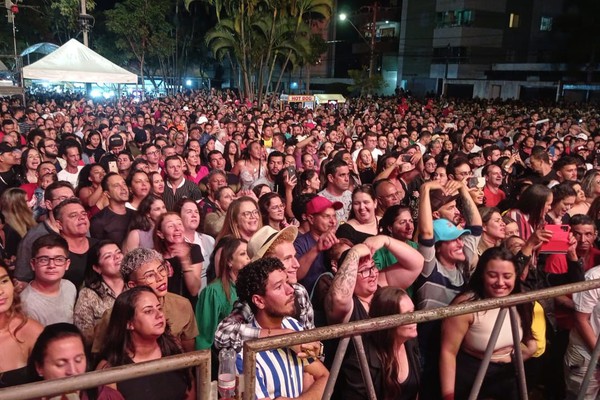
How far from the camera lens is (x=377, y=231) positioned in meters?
5.08

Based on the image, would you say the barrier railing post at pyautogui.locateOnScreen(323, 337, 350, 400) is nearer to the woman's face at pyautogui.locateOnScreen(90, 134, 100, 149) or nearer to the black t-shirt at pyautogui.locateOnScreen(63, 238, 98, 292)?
the black t-shirt at pyautogui.locateOnScreen(63, 238, 98, 292)

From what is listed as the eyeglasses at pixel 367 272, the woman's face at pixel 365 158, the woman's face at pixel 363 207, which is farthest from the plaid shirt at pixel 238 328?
the woman's face at pixel 365 158

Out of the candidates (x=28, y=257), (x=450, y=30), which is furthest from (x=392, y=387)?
(x=450, y=30)

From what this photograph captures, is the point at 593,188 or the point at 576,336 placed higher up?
the point at 593,188

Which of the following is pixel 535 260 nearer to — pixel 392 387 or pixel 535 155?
pixel 392 387

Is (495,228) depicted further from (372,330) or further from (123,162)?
(123,162)

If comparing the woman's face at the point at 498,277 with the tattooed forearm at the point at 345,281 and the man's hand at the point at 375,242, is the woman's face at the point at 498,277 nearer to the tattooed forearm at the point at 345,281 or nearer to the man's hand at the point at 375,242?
the man's hand at the point at 375,242

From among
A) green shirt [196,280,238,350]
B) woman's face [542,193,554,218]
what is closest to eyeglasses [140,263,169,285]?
green shirt [196,280,238,350]

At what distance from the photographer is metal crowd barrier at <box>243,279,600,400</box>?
1.90m

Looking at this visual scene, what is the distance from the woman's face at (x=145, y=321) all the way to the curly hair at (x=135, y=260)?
57cm

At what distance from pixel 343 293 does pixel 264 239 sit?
965 mm

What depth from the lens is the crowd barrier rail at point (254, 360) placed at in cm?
160

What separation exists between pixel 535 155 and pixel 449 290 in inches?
211

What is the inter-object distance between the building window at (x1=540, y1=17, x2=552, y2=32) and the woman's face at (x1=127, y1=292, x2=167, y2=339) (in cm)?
5504
